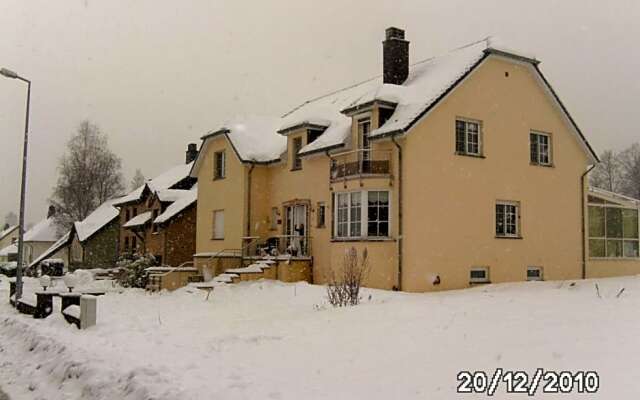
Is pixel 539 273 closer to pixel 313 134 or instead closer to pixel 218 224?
pixel 313 134

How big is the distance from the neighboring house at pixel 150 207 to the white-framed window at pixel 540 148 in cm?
2030

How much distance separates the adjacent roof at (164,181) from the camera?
147 feet

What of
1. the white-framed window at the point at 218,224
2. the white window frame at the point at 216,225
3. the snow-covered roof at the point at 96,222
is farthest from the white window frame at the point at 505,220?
the snow-covered roof at the point at 96,222

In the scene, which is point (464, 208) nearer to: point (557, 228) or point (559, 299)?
point (557, 228)

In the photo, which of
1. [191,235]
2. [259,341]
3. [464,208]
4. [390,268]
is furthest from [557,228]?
[191,235]

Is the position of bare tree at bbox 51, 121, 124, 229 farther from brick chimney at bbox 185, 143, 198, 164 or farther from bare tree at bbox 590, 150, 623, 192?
bare tree at bbox 590, 150, 623, 192

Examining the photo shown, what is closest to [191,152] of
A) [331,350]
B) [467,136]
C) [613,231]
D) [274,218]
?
[274,218]

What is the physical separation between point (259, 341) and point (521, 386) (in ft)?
17.2

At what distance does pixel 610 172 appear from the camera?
59188 mm

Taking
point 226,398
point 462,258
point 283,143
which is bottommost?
point 226,398

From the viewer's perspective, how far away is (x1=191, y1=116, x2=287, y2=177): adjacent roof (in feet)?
98.8

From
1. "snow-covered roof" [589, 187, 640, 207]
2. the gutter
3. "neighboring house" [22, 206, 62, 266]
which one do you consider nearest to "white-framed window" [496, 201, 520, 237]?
"snow-covered roof" [589, 187, 640, 207]

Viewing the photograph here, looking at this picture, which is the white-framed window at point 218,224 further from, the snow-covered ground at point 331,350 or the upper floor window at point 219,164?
the snow-covered ground at point 331,350

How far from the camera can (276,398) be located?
7.70 metres
